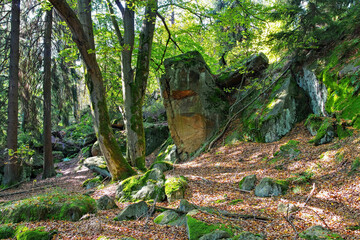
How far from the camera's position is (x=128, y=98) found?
851 centimetres

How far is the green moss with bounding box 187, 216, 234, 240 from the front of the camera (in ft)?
10.3

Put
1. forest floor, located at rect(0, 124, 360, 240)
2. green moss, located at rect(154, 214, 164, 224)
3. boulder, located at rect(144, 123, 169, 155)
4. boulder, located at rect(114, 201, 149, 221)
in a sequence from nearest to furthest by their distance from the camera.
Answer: forest floor, located at rect(0, 124, 360, 240)
green moss, located at rect(154, 214, 164, 224)
boulder, located at rect(114, 201, 149, 221)
boulder, located at rect(144, 123, 169, 155)

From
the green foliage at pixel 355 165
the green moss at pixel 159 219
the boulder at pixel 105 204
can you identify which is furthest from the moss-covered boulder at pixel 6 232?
the green foliage at pixel 355 165

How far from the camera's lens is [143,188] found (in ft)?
18.6

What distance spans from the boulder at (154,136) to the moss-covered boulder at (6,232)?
37.4 ft

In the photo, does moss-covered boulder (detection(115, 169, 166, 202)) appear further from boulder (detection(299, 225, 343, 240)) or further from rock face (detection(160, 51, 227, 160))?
rock face (detection(160, 51, 227, 160))

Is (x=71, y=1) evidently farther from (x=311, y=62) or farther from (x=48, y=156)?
(x=311, y=62)

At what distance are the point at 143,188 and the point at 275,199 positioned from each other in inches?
121

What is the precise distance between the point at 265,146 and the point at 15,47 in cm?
1145

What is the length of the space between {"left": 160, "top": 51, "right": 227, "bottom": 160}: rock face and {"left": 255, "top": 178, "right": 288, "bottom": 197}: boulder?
5838mm

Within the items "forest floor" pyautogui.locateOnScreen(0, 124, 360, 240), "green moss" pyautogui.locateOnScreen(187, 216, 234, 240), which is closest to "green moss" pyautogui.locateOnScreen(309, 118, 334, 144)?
"forest floor" pyautogui.locateOnScreen(0, 124, 360, 240)

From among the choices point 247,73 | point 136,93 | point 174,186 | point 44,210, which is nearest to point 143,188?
point 174,186

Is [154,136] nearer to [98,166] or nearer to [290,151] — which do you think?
[98,166]

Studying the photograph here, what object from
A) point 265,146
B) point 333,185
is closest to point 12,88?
point 265,146
